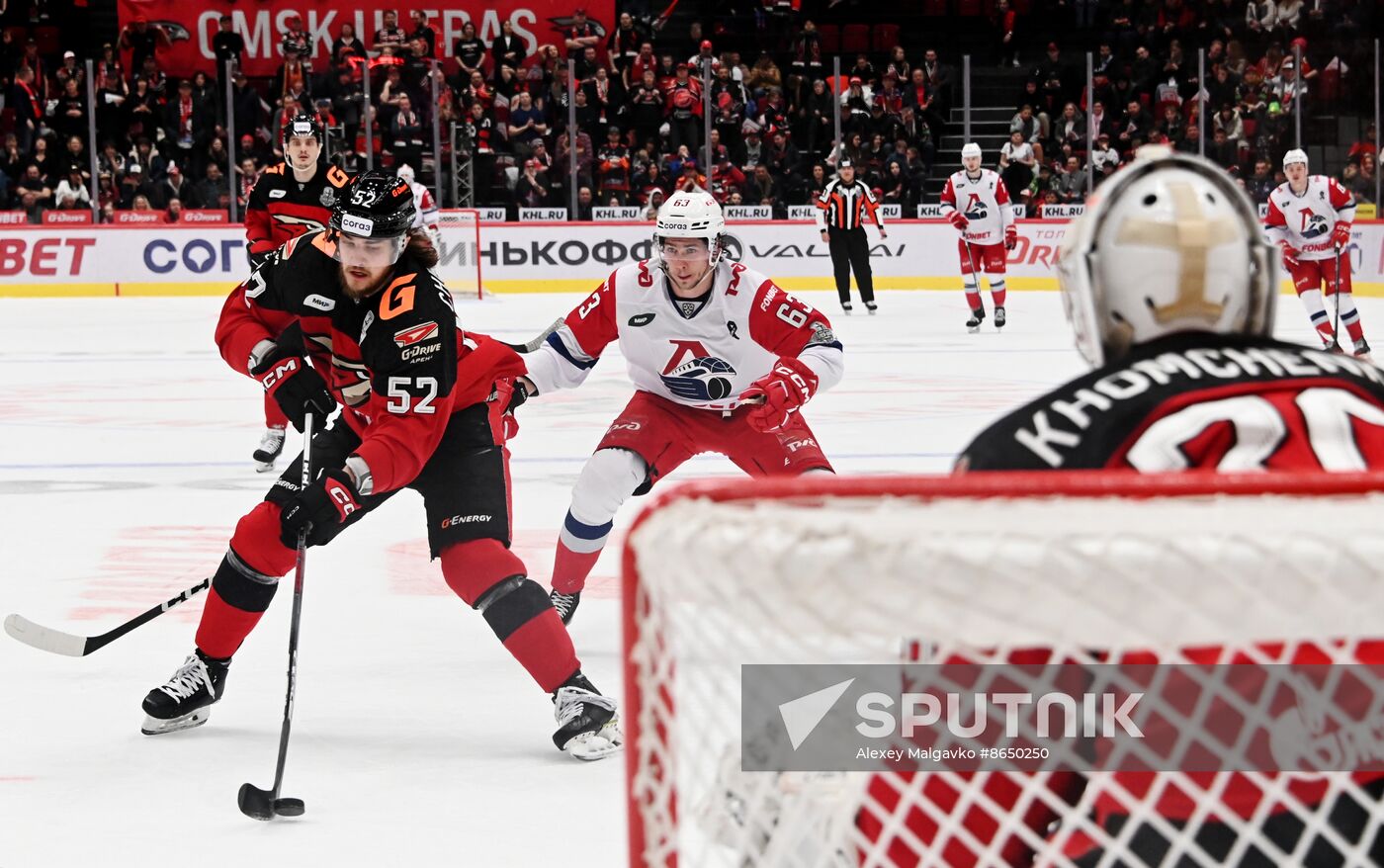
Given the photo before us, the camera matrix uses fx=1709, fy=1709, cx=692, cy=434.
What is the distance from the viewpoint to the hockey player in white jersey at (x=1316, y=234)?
10.3 m

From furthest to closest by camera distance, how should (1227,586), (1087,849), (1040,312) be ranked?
1. (1040,312)
2. (1087,849)
3. (1227,586)

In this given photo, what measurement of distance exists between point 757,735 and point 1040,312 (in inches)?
492

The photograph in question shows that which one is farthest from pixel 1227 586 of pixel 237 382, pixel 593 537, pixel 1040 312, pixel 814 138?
pixel 814 138

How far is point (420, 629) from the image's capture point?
4137 mm

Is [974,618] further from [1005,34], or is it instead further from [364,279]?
[1005,34]

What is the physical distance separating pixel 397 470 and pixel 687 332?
1.31 m

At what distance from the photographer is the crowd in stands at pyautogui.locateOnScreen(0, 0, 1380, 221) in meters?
16.3

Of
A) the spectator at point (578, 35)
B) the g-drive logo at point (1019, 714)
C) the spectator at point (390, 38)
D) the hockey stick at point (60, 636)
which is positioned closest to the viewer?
the g-drive logo at point (1019, 714)

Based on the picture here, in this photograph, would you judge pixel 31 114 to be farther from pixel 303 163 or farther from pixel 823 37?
pixel 303 163

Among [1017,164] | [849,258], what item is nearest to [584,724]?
[849,258]

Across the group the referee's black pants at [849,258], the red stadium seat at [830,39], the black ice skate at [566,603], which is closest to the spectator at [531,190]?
the referee's black pants at [849,258]

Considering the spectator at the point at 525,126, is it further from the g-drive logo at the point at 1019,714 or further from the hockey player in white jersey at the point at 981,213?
the g-drive logo at the point at 1019,714

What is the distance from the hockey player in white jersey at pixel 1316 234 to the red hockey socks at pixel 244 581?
8.39 metres

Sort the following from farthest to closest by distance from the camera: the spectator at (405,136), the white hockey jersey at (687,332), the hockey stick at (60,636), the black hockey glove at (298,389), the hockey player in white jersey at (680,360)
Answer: the spectator at (405,136) < the white hockey jersey at (687,332) < the hockey player in white jersey at (680,360) < the black hockey glove at (298,389) < the hockey stick at (60,636)
